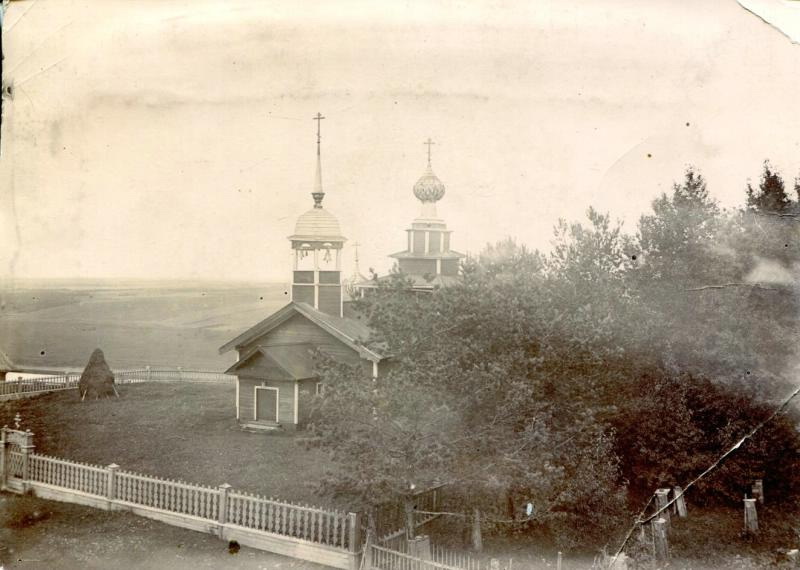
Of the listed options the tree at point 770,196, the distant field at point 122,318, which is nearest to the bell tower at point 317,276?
the distant field at point 122,318

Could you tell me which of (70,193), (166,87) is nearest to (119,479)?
(70,193)

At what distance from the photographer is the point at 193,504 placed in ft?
28.4

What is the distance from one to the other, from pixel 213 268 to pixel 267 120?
7.30 ft

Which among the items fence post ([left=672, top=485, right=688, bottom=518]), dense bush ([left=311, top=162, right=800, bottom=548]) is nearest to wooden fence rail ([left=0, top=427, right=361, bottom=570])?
dense bush ([left=311, top=162, right=800, bottom=548])

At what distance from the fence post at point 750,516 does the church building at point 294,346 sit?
7415mm

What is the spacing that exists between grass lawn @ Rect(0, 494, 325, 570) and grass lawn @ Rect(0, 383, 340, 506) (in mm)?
1072

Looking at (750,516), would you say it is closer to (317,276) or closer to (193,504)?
(193,504)

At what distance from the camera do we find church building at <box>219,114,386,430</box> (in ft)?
44.2

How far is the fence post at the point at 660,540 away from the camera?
838cm

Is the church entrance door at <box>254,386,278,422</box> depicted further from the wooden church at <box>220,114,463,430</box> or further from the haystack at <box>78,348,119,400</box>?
the haystack at <box>78,348,119,400</box>

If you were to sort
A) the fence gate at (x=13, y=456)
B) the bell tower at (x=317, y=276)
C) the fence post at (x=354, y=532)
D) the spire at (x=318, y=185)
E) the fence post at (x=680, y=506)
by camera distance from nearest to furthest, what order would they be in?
the fence post at (x=354, y=532) → the spire at (x=318, y=185) → the fence gate at (x=13, y=456) → the fence post at (x=680, y=506) → the bell tower at (x=317, y=276)

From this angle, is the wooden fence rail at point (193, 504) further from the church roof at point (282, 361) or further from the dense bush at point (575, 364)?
the church roof at point (282, 361)

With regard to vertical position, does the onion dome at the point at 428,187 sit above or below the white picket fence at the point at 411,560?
above

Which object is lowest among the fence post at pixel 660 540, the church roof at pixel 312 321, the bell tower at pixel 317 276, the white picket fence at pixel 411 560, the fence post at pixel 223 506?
the fence post at pixel 660 540
